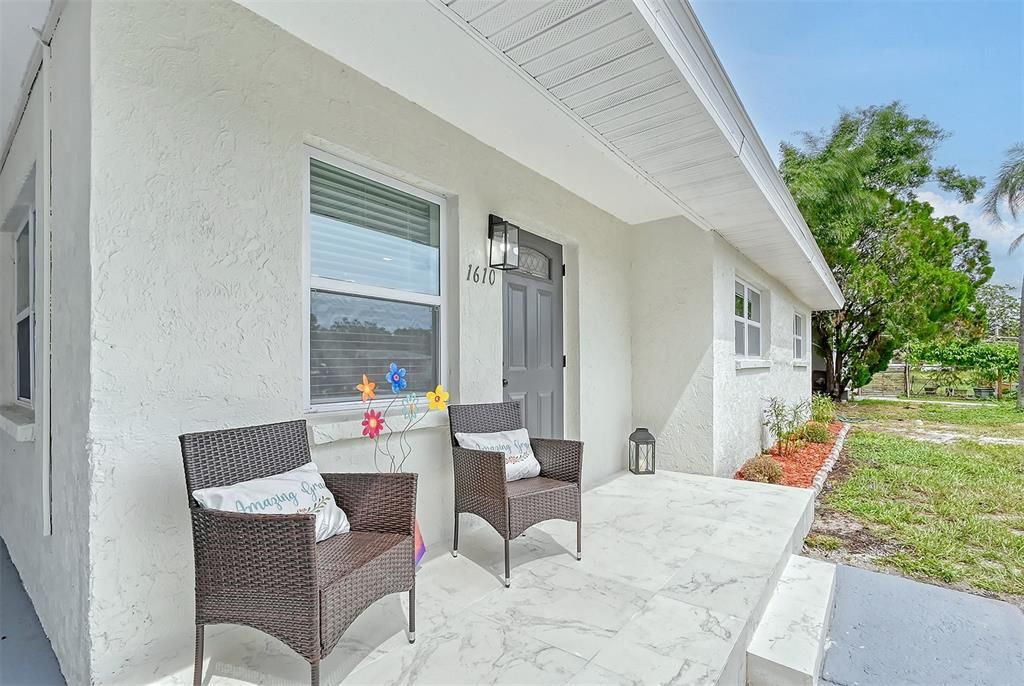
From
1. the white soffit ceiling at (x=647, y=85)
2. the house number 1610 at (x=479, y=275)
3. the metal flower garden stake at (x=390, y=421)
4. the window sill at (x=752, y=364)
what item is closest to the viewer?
the white soffit ceiling at (x=647, y=85)

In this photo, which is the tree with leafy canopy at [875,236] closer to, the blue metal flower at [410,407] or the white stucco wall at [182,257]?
the blue metal flower at [410,407]

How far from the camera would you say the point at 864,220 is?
498 inches

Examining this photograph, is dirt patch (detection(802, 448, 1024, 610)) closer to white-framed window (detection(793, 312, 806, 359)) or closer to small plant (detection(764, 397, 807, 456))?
small plant (detection(764, 397, 807, 456))

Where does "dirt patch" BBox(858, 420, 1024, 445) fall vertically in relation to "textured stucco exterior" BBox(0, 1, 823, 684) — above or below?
below

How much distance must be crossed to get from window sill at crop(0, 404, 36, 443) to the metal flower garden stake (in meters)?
1.47

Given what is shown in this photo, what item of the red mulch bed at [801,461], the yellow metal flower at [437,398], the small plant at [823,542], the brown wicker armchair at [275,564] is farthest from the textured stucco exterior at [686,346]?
the brown wicker armchair at [275,564]

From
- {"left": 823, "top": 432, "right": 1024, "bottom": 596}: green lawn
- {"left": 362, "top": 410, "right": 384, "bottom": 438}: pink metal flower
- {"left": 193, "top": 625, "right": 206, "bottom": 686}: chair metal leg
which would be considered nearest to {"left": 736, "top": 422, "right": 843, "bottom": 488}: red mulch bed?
{"left": 823, "top": 432, "right": 1024, "bottom": 596}: green lawn

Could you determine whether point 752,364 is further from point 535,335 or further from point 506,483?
point 506,483

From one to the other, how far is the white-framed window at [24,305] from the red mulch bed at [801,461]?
6053mm

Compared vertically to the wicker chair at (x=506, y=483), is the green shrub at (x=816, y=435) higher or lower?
Answer: lower

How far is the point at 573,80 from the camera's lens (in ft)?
8.05

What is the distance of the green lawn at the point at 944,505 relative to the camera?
343cm

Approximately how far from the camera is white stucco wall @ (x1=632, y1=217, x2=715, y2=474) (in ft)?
→ 16.5

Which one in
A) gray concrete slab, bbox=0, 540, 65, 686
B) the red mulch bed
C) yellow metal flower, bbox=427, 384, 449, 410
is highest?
yellow metal flower, bbox=427, 384, 449, 410
